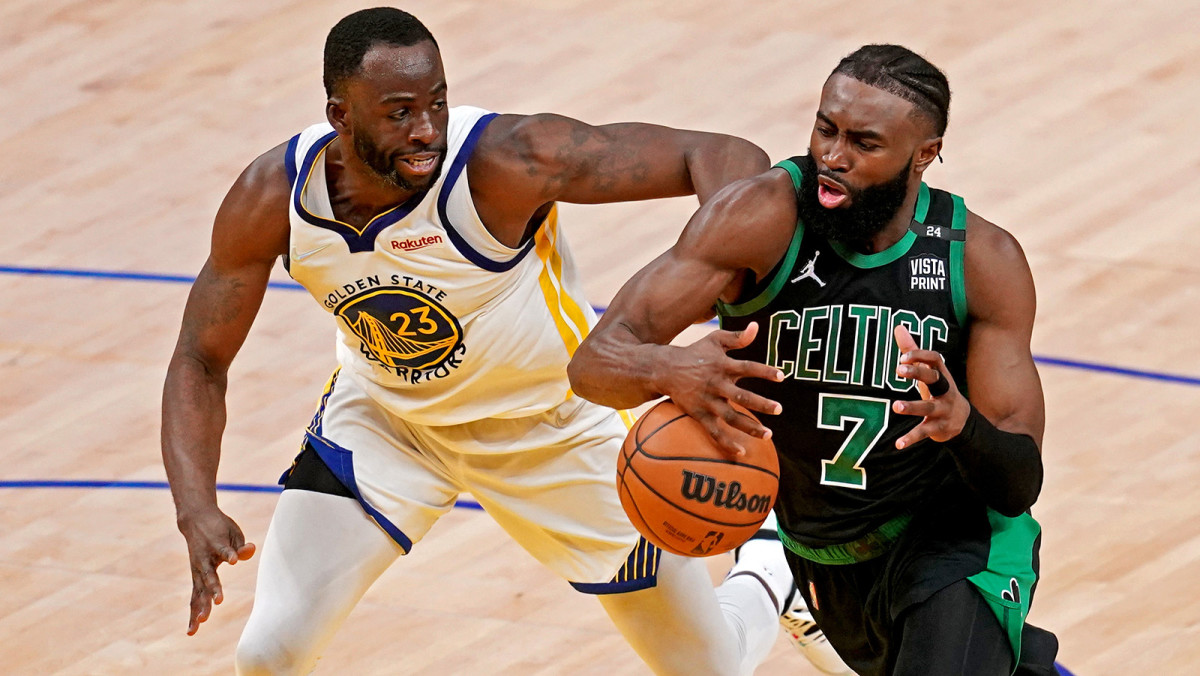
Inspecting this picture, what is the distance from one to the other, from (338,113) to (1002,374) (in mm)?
1802

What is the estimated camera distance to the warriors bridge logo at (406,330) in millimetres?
4918

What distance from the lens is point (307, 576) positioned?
4949mm

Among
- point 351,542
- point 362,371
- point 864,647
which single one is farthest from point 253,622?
point 864,647

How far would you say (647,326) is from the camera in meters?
4.34

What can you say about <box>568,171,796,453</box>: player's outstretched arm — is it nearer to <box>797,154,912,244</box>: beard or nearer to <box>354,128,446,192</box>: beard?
<box>797,154,912,244</box>: beard

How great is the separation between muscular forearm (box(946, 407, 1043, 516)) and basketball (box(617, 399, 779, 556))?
0.44 metres

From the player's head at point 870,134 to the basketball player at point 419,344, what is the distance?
437mm

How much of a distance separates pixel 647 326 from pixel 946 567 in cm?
94

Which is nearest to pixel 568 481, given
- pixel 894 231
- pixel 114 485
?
pixel 894 231

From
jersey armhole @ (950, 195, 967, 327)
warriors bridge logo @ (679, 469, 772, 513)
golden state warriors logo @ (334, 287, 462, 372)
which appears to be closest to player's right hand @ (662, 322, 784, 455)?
warriors bridge logo @ (679, 469, 772, 513)

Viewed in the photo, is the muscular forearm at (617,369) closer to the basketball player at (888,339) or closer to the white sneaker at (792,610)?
the basketball player at (888,339)

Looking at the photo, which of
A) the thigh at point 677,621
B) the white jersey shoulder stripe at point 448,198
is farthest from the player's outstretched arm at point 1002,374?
the white jersey shoulder stripe at point 448,198

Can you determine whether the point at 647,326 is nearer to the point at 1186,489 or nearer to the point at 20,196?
the point at 1186,489

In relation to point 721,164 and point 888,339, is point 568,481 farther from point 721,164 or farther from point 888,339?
point 888,339
